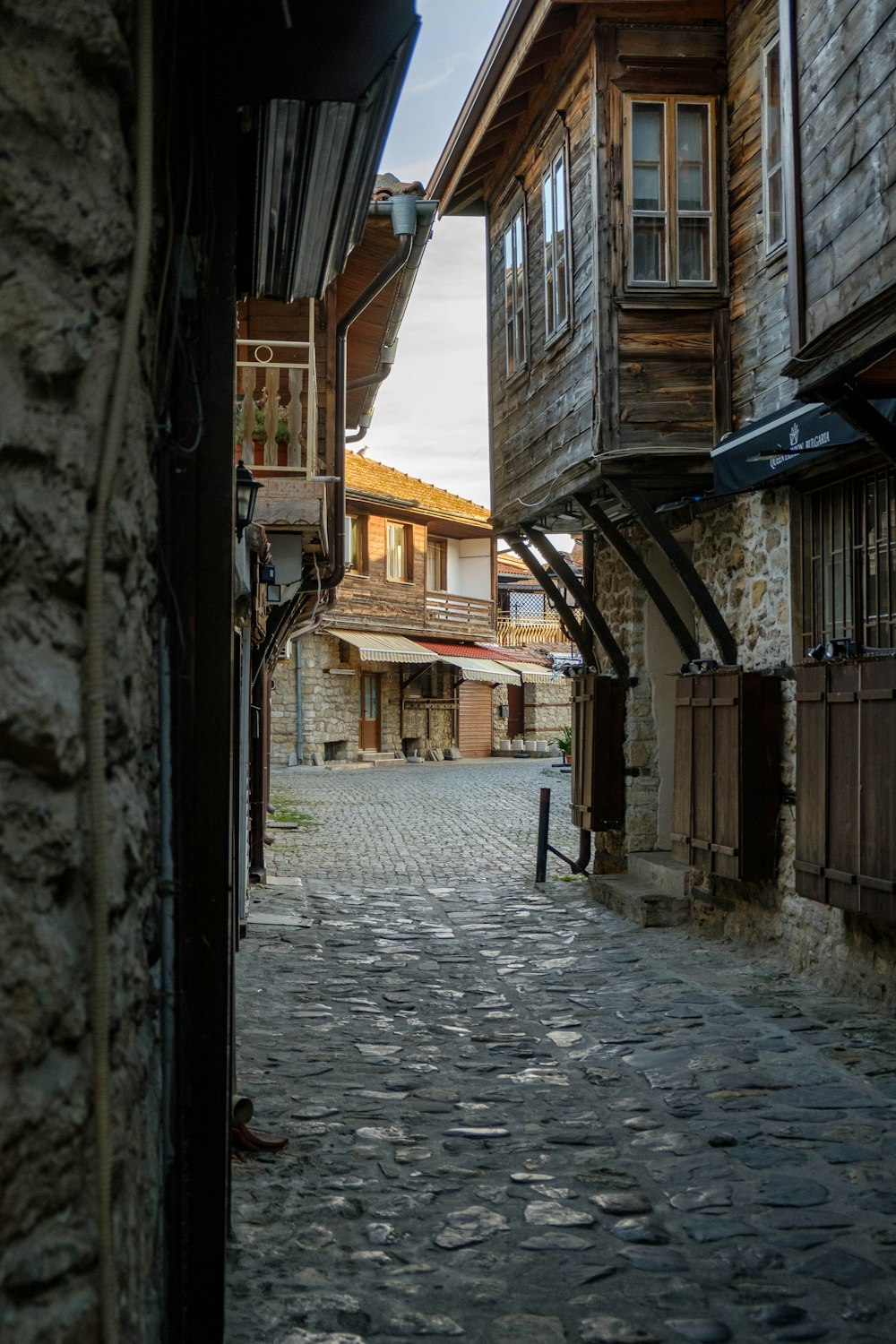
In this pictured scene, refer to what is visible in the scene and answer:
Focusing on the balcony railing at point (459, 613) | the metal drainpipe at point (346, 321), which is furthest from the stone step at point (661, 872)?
the balcony railing at point (459, 613)

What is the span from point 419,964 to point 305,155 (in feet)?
18.5

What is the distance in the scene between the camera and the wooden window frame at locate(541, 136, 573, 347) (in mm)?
9461

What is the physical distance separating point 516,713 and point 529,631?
3969 millimetres

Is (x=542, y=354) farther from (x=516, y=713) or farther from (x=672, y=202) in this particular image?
(x=516, y=713)

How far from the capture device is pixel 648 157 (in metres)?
8.80

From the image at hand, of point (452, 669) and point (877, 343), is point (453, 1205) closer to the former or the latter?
point (877, 343)

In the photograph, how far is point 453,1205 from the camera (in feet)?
12.5

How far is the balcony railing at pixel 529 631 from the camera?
40344 mm

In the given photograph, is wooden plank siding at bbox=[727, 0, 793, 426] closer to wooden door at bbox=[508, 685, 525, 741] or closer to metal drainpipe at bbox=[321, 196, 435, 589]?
metal drainpipe at bbox=[321, 196, 435, 589]

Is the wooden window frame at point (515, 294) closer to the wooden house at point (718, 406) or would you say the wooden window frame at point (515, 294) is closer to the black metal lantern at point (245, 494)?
the wooden house at point (718, 406)

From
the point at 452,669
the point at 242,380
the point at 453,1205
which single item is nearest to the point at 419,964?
the point at 453,1205

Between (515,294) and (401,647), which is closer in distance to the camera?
(515,294)

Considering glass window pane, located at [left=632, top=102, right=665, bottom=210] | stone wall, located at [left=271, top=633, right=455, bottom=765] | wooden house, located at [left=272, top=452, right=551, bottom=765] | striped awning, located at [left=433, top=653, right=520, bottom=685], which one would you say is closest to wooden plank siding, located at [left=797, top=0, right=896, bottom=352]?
glass window pane, located at [left=632, top=102, right=665, bottom=210]

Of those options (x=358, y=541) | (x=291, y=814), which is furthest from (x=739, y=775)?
(x=358, y=541)
